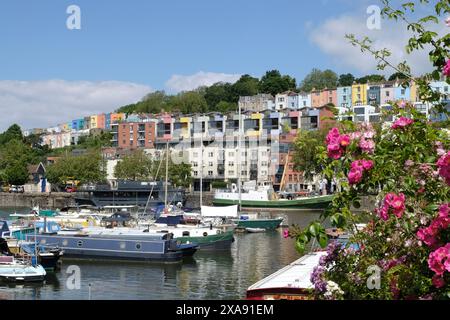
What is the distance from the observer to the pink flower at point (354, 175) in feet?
20.2

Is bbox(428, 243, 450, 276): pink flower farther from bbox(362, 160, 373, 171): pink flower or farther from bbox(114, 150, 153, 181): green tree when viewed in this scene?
bbox(114, 150, 153, 181): green tree

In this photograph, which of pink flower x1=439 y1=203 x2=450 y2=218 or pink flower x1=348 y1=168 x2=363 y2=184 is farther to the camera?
pink flower x1=348 y1=168 x2=363 y2=184

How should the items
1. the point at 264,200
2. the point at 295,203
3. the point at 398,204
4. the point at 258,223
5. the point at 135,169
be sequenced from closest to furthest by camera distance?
the point at 398,204
the point at 258,223
the point at 295,203
the point at 264,200
the point at 135,169

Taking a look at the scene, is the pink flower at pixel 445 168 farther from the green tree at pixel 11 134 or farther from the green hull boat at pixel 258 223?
the green tree at pixel 11 134

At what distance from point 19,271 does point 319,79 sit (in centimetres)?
14575

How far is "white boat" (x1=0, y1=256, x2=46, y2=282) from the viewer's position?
28.7 m

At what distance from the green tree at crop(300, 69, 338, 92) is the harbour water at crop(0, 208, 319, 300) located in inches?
5026

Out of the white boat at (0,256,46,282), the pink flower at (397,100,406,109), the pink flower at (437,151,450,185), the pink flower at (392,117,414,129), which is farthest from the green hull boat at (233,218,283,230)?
the pink flower at (437,151,450,185)

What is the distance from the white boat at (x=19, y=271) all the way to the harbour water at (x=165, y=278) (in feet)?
1.41

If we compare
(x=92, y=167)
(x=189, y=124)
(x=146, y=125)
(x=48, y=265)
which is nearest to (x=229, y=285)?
(x=48, y=265)

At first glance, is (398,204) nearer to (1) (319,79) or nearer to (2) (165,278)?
(2) (165,278)

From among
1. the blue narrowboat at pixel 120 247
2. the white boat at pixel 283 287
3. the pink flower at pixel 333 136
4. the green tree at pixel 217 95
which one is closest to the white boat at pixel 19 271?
the blue narrowboat at pixel 120 247

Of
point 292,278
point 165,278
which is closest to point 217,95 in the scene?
point 165,278

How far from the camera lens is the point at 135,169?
108750 millimetres
